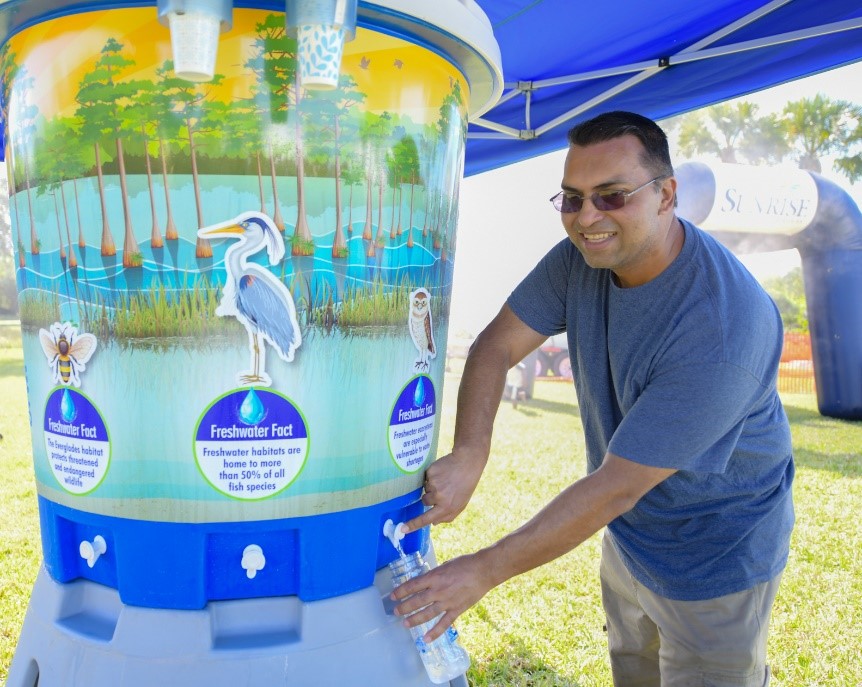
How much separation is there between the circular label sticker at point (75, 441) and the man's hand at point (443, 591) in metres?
0.57

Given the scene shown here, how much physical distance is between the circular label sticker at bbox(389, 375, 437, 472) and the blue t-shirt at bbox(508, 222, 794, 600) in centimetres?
37

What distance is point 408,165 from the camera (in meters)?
1.26

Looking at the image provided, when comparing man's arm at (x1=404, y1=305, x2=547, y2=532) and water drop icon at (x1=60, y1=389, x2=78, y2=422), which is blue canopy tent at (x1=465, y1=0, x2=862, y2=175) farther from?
water drop icon at (x1=60, y1=389, x2=78, y2=422)

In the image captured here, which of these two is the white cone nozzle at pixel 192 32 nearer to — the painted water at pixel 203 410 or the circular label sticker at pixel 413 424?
the painted water at pixel 203 410

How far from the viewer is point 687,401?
4.73 feet

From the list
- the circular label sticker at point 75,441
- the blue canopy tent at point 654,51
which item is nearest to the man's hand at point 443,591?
the circular label sticker at point 75,441

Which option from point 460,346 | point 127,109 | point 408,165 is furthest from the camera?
point 460,346

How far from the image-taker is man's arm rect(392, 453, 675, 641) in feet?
4.49

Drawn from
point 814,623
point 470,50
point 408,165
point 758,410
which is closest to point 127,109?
point 408,165

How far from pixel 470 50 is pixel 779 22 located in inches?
47.0

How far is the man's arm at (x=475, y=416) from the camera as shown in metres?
1.48

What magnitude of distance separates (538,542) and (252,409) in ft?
→ 2.07

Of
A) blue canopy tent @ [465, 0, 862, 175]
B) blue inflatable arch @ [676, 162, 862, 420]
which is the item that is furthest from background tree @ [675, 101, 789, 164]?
blue canopy tent @ [465, 0, 862, 175]

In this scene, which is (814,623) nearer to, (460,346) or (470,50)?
(470,50)
